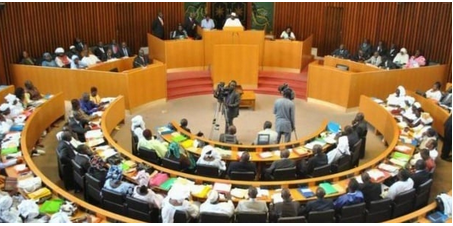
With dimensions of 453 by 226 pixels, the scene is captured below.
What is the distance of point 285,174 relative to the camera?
7.40 m

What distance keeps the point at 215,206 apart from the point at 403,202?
2.76 m

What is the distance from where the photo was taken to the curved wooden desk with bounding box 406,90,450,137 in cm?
1005

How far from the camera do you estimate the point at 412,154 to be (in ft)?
26.6

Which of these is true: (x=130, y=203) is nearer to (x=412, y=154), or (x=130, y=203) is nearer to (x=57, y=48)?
(x=412, y=154)

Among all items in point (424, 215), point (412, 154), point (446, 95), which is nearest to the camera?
point (424, 215)

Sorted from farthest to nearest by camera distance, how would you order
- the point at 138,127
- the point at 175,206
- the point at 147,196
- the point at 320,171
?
the point at 138,127, the point at 320,171, the point at 147,196, the point at 175,206

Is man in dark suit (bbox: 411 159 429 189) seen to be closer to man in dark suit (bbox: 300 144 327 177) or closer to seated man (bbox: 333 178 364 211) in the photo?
seated man (bbox: 333 178 364 211)

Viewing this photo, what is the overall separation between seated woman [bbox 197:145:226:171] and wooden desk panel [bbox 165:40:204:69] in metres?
6.99

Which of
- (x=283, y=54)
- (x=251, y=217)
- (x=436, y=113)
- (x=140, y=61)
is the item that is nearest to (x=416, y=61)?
(x=436, y=113)

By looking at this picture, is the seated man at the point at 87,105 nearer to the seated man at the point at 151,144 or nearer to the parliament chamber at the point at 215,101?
the parliament chamber at the point at 215,101

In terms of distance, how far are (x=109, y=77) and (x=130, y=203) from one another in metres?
5.68

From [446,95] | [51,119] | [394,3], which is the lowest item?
[51,119]

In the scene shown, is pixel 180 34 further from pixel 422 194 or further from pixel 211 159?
pixel 422 194

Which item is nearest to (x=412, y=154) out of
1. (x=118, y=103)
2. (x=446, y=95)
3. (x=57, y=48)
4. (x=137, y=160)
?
(x=446, y=95)
